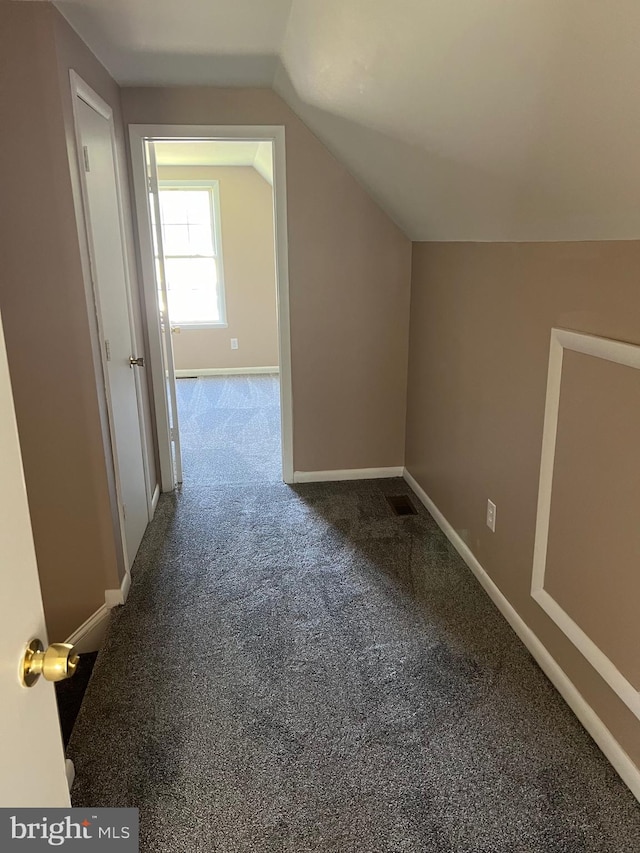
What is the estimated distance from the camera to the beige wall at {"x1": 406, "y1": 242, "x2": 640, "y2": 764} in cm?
170

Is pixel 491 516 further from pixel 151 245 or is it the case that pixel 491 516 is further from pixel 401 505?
pixel 151 245

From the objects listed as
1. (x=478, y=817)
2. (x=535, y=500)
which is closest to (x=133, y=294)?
(x=535, y=500)

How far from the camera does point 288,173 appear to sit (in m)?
3.24

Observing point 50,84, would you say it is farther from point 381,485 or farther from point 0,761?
point 381,485

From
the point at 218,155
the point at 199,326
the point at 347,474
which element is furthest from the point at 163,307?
the point at 199,326

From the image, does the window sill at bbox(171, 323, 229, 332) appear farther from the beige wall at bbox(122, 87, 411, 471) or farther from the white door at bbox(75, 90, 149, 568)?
the white door at bbox(75, 90, 149, 568)

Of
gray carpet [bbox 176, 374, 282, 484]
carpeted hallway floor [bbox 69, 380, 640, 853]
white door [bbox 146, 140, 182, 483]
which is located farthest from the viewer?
gray carpet [bbox 176, 374, 282, 484]

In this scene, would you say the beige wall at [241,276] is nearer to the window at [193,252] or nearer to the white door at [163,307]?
the window at [193,252]

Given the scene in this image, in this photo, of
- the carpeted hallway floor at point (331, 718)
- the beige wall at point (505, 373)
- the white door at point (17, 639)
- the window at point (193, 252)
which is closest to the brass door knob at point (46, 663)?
the white door at point (17, 639)

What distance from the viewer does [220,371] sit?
267 inches

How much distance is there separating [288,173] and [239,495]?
5.88 feet

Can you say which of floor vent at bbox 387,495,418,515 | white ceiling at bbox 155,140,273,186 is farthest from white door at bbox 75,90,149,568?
white ceiling at bbox 155,140,273,186

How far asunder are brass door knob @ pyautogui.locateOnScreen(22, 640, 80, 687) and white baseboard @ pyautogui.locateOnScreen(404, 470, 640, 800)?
5.01 ft

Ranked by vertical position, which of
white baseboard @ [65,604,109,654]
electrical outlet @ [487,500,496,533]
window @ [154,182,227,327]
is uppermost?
window @ [154,182,227,327]
